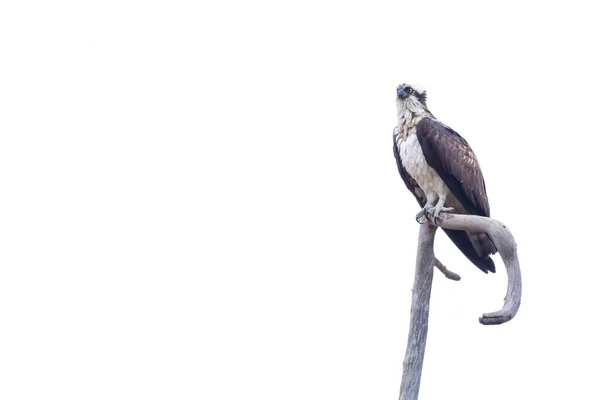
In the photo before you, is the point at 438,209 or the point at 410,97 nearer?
the point at 438,209

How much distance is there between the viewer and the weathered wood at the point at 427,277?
26.7 feet

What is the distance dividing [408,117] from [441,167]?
0.66m

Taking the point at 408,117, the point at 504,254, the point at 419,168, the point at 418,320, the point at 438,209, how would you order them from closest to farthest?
the point at 504,254, the point at 418,320, the point at 438,209, the point at 419,168, the point at 408,117

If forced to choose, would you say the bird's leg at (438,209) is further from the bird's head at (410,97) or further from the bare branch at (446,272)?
the bird's head at (410,97)

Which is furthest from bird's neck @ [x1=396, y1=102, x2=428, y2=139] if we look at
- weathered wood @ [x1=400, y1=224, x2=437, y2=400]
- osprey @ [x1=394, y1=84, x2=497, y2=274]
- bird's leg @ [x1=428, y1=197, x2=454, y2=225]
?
weathered wood @ [x1=400, y1=224, x2=437, y2=400]

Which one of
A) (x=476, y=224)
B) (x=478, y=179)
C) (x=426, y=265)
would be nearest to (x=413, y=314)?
(x=426, y=265)

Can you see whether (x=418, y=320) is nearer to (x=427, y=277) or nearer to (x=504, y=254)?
(x=427, y=277)

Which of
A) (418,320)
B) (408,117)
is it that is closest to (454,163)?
(408,117)

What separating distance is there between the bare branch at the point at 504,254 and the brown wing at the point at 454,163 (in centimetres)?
62

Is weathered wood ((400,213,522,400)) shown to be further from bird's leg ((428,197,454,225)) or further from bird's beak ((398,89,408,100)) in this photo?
bird's beak ((398,89,408,100))

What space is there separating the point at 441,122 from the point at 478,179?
0.65m

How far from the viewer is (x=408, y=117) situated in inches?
372

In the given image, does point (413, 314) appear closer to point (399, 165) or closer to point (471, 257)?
point (471, 257)

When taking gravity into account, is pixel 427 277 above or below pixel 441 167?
below
